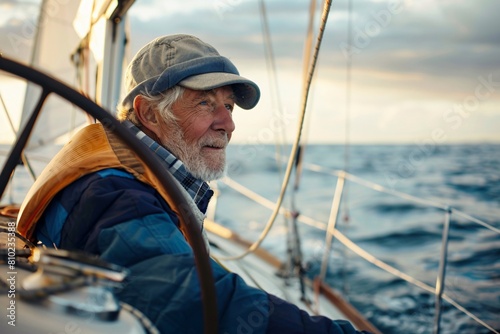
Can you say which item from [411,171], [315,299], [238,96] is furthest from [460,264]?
[411,171]

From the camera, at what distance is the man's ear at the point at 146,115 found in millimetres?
1324

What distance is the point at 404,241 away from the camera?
19.6ft

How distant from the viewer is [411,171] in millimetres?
13305

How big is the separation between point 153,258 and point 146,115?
0.57 meters

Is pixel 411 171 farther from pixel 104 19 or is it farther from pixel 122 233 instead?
pixel 122 233

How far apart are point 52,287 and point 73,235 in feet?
0.89

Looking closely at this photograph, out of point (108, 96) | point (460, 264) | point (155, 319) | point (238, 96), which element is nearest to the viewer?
point (155, 319)

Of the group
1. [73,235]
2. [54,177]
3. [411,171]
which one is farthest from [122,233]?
[411,171]

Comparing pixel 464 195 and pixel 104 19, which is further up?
pixel 104 19

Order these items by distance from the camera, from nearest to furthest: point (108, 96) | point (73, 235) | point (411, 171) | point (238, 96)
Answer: point (73, 235)
point (238, 96)
point (108, 96)
point (411, 171)

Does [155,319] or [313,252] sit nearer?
[155,319]

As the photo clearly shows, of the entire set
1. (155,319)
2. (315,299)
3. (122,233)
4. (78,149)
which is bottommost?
(315,299)

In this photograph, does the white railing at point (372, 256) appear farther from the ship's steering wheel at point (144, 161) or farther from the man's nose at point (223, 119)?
the ship's steering wheel at point (144, 161)

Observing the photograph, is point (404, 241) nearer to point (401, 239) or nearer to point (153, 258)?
point (401, 239)
